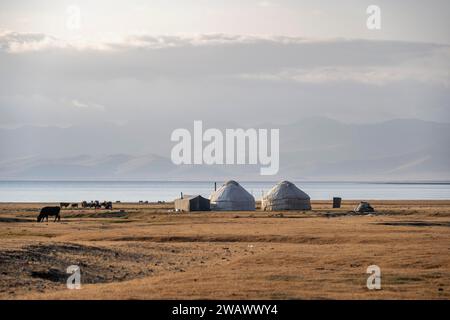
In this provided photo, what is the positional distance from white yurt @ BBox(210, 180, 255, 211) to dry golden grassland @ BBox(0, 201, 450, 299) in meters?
37.9

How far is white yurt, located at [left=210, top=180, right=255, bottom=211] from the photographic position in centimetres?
9512

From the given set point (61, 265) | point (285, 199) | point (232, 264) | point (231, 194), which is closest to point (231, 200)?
point (231, 194)

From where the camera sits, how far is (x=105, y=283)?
2997cm

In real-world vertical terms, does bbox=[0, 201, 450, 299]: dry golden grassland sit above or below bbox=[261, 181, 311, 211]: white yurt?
below

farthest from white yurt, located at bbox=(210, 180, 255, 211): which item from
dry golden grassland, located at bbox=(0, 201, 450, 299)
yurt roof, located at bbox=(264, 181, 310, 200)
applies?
dry golden grassland, located at bbox=(0, 201, 450, 299)

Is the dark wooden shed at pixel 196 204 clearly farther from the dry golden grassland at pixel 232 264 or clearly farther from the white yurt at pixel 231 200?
the dry golden grassland at pixel 232 264

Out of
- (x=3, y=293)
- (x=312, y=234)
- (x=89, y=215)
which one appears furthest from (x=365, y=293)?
(x=89, y=215)

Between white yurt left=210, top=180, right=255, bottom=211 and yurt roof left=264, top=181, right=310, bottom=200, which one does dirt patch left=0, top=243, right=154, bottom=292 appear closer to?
white yurt left=210, top=180, right=255, bottom=211

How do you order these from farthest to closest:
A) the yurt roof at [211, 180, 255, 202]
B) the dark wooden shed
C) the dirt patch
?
1. the yurt roof at [211, 180, 255, 202]
2. the dark wooden shed
3. the dirt patch

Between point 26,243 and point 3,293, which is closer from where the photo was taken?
point 3,293

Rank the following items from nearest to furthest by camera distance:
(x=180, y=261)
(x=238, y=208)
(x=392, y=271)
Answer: (x=392, y=271) < (x=180, y=261) < (x=238, y=208)
